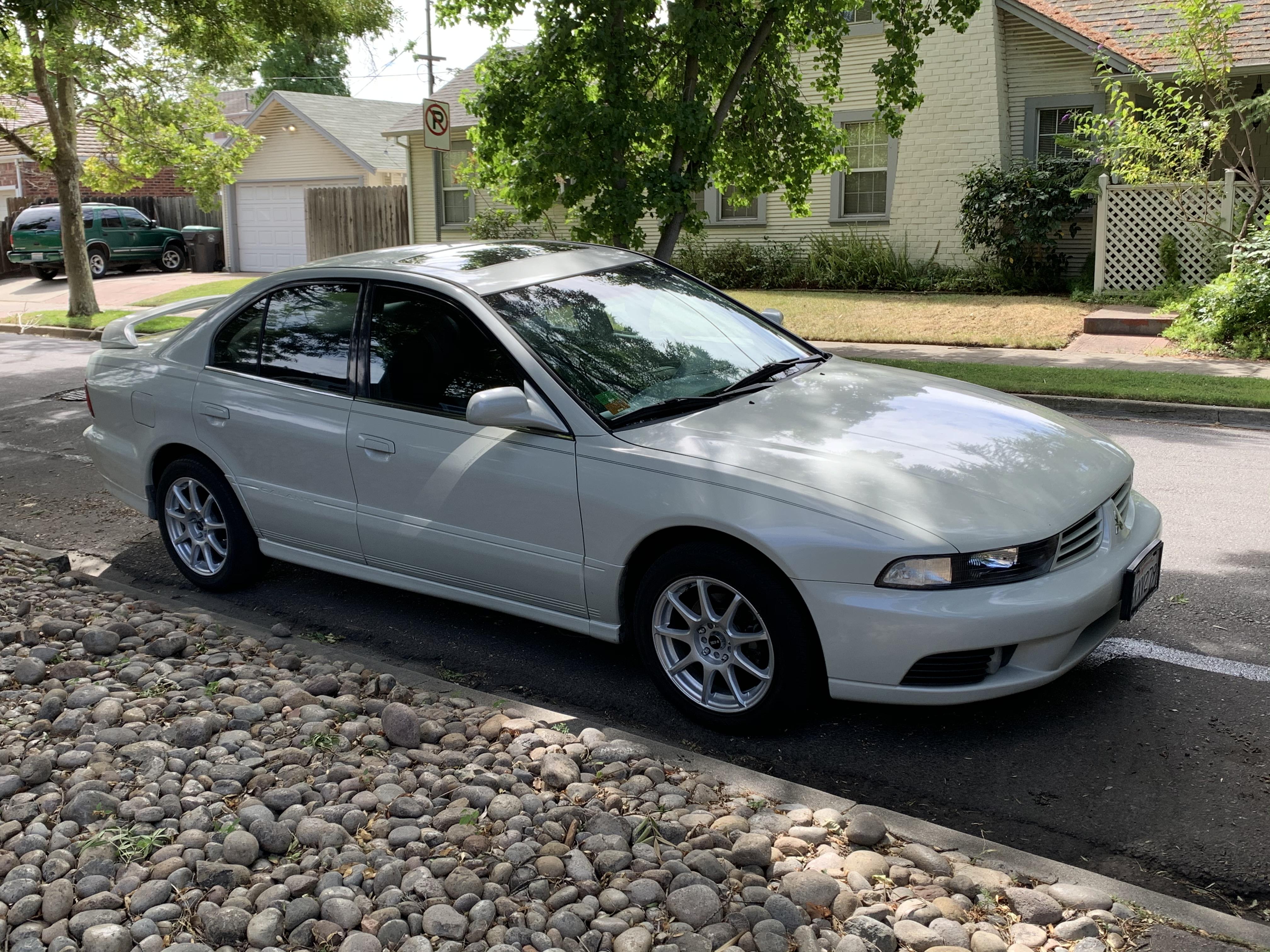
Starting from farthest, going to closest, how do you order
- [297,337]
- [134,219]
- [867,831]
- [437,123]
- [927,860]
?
1. [134,219]
2. [437,123]
3. [297,337]
4. [867,831]
5. [927,860]

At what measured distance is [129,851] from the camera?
316 cm

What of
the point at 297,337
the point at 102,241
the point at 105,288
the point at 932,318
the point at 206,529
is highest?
the point at 102,241

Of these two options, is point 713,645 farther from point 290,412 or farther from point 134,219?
point 134,219

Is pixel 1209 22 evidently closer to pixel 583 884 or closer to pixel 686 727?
pixel 686 727

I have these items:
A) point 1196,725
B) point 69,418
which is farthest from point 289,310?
point 69,418

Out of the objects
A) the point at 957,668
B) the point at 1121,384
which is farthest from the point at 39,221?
the point at 957,668

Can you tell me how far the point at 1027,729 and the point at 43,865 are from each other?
124 inches

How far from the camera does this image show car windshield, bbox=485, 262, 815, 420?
4586mm

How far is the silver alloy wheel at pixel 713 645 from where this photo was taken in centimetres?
401

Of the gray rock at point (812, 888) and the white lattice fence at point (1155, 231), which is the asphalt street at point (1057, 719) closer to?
the gray rock at point (812, 888)

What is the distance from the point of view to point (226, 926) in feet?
9.21

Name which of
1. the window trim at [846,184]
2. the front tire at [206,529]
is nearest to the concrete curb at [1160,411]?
the front tire at [206,529]

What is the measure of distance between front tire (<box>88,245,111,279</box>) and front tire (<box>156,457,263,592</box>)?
94.3 feet

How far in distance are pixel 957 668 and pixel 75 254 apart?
779 inches
